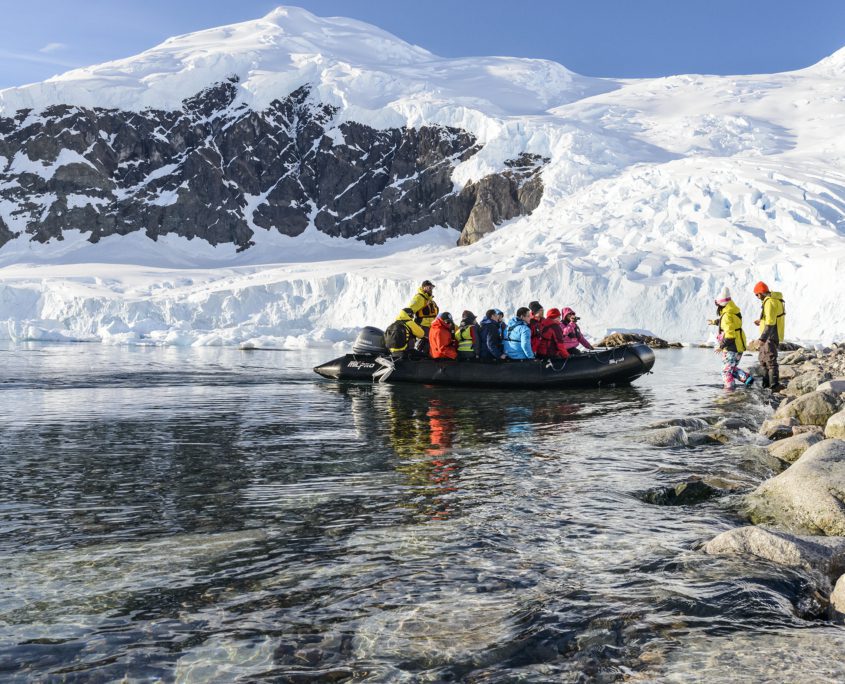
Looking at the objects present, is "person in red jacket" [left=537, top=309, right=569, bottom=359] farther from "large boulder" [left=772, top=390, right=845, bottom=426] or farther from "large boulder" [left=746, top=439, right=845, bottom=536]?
"large boulder" [left=746, top=439, right=845, bottom=536]

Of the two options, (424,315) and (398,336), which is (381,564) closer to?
(398,336)

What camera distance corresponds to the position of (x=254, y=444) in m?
8.59

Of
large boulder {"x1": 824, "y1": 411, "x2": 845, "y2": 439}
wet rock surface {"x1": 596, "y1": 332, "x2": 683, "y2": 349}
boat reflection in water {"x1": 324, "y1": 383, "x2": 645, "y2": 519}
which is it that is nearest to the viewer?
boat reflection in water {"x1": 324, "y1": 383, "x2": 645, "y2": 519}

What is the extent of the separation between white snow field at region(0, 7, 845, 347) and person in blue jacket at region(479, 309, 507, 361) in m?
17.5

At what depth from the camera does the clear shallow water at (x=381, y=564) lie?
3.20 m

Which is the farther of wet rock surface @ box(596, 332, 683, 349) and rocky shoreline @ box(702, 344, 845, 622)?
wet rock surface @ box(596, 332, 683, 349)

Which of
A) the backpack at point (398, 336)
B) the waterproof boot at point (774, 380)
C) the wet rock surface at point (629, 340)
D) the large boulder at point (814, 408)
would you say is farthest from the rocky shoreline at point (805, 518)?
the wet rock surface at point (629, 340)

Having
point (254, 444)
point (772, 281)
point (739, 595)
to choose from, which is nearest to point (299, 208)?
point (772, 281)

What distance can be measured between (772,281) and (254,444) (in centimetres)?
2770

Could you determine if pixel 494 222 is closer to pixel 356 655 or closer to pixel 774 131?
pixel 774 131

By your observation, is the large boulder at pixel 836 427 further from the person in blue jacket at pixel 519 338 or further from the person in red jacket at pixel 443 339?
the person in red jacket at pixel 443 339

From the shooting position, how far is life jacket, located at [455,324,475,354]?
594 inches

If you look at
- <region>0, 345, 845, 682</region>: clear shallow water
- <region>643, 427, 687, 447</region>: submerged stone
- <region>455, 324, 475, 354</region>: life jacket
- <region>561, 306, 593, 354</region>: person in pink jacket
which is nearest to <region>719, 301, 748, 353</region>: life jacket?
<region>561, 306, 593, 354</region>: person in pink jacket

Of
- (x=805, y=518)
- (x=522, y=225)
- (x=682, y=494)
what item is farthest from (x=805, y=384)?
(x=522, y=225)
